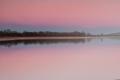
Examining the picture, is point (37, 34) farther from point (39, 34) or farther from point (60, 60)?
point (60, 60)

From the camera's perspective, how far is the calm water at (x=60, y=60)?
4.40 ft

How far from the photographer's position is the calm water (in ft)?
4.40

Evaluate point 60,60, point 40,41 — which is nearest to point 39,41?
point 40,41

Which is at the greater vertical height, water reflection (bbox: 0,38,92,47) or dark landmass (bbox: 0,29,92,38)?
dark landmass (bbox: 0,29,92,38)

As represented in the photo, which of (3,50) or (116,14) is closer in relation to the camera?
(3,50)

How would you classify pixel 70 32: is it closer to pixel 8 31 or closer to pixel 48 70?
pixel 48 70

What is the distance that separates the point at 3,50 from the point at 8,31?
114 millimetres

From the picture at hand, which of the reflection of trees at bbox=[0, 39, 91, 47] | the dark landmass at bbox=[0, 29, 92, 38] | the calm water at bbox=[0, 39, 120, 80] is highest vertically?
the dark landmass at bbox=[0, 29, 92, 38]

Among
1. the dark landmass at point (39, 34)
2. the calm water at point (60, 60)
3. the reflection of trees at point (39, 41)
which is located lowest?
the calm water at point (60, 60)

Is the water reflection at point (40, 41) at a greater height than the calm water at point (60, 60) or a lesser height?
greater


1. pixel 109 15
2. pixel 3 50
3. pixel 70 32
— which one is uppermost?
pixel 109 15

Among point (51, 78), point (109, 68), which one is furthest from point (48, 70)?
point (109, 68)

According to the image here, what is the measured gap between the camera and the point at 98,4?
1.43 meters

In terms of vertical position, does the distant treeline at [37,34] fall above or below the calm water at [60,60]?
above
